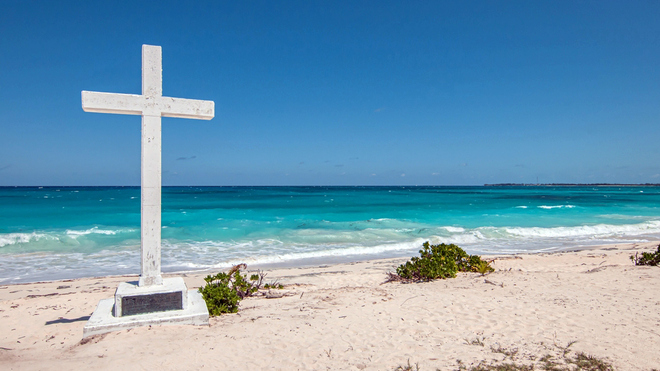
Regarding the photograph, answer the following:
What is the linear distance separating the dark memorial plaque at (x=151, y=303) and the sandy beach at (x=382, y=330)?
10.5 inches

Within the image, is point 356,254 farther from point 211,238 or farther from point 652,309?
point 652,309

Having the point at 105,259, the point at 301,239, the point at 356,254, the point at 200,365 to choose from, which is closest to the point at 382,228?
the point at 301,239

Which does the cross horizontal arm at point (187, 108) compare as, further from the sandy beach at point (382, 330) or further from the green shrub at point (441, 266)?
the green shrub at point (441, 266)

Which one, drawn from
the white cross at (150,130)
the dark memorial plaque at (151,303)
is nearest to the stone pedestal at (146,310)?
the dark memorial plaque at (151,303)

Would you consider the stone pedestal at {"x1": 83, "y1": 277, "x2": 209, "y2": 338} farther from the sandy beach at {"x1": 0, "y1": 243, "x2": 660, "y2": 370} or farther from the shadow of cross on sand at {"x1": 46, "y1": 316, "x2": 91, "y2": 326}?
the shadow of cross on sand at {"x1": 46, "y1": 316, "x2": 91, "y2": 326}

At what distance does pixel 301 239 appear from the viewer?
638 inches

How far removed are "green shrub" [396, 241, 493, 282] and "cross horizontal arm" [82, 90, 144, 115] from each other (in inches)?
A: 213

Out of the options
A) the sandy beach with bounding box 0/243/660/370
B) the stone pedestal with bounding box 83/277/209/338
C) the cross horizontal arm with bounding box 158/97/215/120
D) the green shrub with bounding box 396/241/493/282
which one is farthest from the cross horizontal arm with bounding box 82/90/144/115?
the green shrub with bounding box 396/241/493/282

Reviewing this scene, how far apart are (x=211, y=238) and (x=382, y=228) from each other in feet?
28.2

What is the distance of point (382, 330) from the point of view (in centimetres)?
439

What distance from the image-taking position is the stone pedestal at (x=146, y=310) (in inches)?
166

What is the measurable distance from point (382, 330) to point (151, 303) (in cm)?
274

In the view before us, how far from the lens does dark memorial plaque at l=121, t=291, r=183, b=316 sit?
4.36 m

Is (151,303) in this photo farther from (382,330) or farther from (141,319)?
(382,330)
